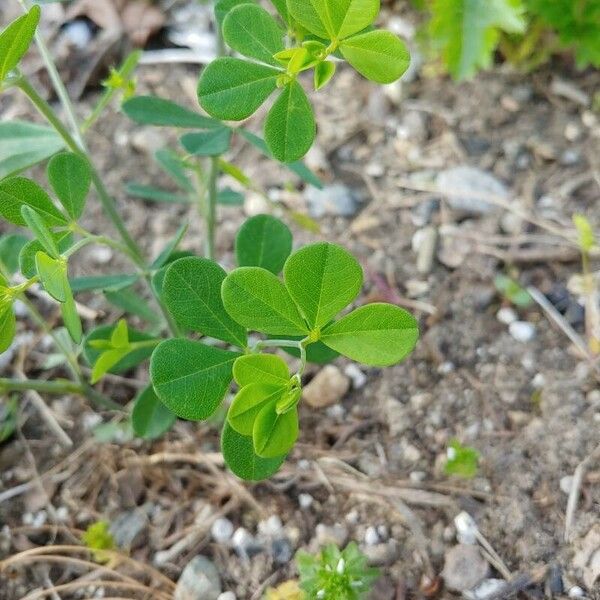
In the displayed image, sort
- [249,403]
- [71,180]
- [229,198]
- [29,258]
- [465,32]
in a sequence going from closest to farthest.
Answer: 1. [249,403]
2. [29,258]
3. [71,180]
4. [229,198]
5. [465,32]

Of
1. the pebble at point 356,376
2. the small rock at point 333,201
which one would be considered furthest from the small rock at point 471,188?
the pebble at point 356,376

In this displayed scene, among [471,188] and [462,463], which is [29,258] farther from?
[471,188]

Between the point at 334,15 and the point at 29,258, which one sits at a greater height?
the point at 334,15

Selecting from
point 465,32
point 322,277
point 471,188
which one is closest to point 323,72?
point 322,277

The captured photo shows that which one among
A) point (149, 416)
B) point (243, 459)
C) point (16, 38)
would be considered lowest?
point (149, 416)

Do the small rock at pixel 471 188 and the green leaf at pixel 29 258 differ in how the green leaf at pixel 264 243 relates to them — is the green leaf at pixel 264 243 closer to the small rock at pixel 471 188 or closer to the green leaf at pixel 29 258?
the green leaf at pixel 29 258

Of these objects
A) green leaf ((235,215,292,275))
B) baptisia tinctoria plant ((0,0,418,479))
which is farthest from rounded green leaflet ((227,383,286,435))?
green leaf ((235,215,292,275))

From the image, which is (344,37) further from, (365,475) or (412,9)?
(412,9)
